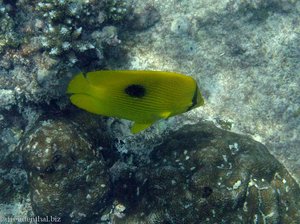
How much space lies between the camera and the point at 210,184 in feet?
13.2

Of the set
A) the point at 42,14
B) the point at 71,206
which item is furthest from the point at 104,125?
the point at 42,14

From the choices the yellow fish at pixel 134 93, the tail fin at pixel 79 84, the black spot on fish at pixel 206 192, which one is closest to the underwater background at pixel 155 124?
the black spot on fish at pixel 206 192

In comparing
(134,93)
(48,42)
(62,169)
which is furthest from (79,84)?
(48,42)

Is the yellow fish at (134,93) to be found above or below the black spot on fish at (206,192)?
above

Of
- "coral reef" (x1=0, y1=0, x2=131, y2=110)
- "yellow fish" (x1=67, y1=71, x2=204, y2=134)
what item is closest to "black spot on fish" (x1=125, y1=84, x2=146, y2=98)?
"yellow fish" (x1=67, y1=71, x2=204, y2=134)

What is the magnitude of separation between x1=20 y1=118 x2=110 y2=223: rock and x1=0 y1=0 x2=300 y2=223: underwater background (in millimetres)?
15

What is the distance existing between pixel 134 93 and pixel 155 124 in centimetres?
228

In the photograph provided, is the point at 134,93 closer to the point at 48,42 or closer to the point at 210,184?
the point at 210,184

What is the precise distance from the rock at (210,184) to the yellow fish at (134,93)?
1.66 metres

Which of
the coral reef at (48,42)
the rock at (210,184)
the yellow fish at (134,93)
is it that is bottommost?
the rock at (210,184)

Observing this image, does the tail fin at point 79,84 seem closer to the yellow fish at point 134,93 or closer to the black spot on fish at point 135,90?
the yellow fish at point 134,93

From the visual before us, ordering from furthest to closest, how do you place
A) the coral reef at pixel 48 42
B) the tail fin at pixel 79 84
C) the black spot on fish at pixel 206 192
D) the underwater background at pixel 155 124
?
the coral reef at pixel 48 42
the underwater background at pixel 155 124
the black spot on fish at pixel 206 192
the tail fin at pixel 79 84

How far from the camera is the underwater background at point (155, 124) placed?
4.16 meters

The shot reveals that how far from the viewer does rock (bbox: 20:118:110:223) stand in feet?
13.5
